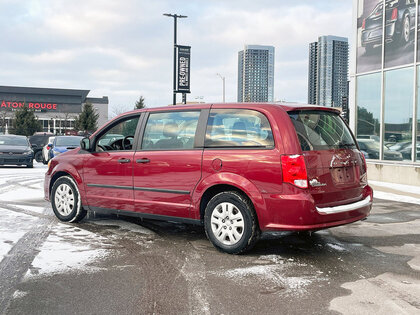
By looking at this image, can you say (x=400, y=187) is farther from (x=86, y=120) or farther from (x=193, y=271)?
(x=86, y=120)

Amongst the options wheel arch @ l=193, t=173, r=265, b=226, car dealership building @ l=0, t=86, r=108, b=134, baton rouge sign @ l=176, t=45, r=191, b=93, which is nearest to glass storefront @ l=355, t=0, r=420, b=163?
wheel arch @ l=193, t=173, r=265, b=226

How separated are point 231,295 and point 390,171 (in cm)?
1135

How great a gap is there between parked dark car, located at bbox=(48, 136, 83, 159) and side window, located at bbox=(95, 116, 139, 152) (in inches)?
446

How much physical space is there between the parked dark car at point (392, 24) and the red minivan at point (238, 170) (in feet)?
36.0

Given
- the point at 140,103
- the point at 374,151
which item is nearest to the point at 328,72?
the point at 140,103

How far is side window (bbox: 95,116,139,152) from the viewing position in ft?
20.9

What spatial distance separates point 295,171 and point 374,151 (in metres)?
12.3

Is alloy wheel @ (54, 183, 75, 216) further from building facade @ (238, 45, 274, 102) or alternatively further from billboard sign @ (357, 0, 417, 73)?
building facade @ (238, 45, 274, 102)

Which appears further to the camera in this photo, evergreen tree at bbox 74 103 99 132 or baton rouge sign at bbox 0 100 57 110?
baton rouge sign at bbox 0 100 57 110

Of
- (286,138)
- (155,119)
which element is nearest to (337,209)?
(286,138)

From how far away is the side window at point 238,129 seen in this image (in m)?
5.05

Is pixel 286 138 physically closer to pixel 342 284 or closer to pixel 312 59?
pixel 342 284

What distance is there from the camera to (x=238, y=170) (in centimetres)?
505

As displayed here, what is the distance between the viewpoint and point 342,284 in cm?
417
